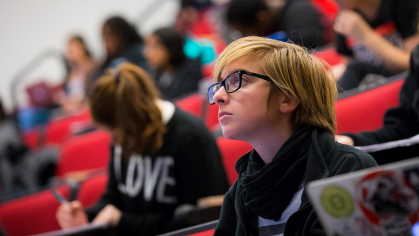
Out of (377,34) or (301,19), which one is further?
(301,19)

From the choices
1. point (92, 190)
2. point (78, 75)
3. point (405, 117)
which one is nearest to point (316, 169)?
point (405, 117)

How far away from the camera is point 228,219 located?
810 mm

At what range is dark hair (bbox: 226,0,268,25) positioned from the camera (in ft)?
7.07

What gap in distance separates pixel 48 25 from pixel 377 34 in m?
5.22

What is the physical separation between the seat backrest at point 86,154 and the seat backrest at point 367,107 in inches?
59.1

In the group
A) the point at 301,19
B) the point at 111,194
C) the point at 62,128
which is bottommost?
the point at 62,128

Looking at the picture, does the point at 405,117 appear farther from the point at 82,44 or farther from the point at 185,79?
the point at 82,44

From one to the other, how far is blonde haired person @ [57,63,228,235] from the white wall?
→ 14.0 ft

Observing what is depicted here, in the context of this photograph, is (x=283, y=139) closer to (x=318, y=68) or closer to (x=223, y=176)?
(x=318, y=68)

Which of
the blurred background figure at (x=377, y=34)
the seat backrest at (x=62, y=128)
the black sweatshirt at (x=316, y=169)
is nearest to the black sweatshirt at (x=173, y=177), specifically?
the blurred background figure at (x=377, y=34)

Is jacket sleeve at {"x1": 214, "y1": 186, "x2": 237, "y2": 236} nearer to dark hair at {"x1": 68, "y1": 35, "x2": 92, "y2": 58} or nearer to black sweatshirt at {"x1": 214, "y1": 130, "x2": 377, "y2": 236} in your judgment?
black sweatshirt at {"x1": 214, "y1": 130, "x2": 377, "y2": 236}

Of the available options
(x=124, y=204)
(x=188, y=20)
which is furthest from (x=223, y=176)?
(x=188, y=20)

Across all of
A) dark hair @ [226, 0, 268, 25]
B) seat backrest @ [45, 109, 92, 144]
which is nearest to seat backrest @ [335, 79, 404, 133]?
dark hair @ [226, 0, 268, 25]

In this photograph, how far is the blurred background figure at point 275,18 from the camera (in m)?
2.16
